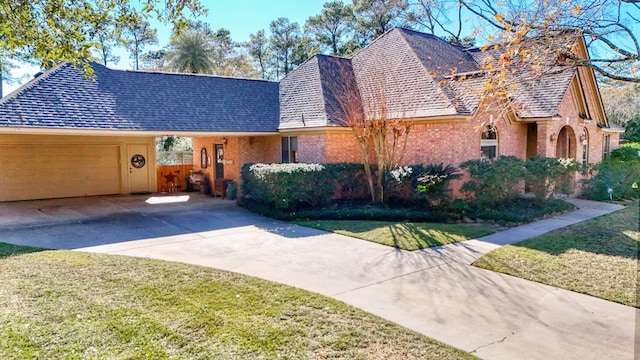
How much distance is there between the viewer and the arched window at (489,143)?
14.7m

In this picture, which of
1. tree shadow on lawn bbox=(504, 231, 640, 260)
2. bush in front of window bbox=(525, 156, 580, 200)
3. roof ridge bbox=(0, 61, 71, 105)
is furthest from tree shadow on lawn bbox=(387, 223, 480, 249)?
roof ridge bbox=(0, 61, 71, 105)

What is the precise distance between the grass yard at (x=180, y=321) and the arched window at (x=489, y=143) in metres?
11.0

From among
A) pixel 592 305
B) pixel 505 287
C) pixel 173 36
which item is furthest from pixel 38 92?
pixel 592 305

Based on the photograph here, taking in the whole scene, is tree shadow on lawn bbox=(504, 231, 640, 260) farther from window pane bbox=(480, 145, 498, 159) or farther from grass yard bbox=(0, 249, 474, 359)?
window pane bbox=(480, 145, 498, 159)

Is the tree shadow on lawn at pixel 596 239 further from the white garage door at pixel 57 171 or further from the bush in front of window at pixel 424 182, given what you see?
the white garage door at pixel 57 171

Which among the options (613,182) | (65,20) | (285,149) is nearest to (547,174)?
(613,182)

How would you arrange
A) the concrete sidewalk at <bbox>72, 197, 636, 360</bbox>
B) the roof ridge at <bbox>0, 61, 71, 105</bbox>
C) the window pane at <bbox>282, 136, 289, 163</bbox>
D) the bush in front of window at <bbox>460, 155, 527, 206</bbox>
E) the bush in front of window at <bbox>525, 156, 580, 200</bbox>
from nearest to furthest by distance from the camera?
the concrete sidewalk at <bbox>72, 197, 636, 360</bbox> < the bush in front of window at <bbox>460, 155, 527, 206</bbox> < the roof ridge at <bbox>0, 61, 71, 105</bbox> < the bush in front of window at <bbox>525, 156, 580, 200</bbox> < the window pane at <bbox>282, 136, 289, 163</bbox>

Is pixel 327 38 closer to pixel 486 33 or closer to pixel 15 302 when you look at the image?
pixel 486 33

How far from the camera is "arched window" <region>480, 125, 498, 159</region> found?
14711 millimetres

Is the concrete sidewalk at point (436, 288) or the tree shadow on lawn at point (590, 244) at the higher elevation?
the tree shadow on lawn at point (590, 244)

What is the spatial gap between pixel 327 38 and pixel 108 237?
3153 centimetres

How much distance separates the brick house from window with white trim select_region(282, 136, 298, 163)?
8 centimetres

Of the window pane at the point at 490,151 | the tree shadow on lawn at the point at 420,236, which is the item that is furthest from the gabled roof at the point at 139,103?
the window pane at the point at 490,151

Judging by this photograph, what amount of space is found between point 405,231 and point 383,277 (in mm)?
3732
